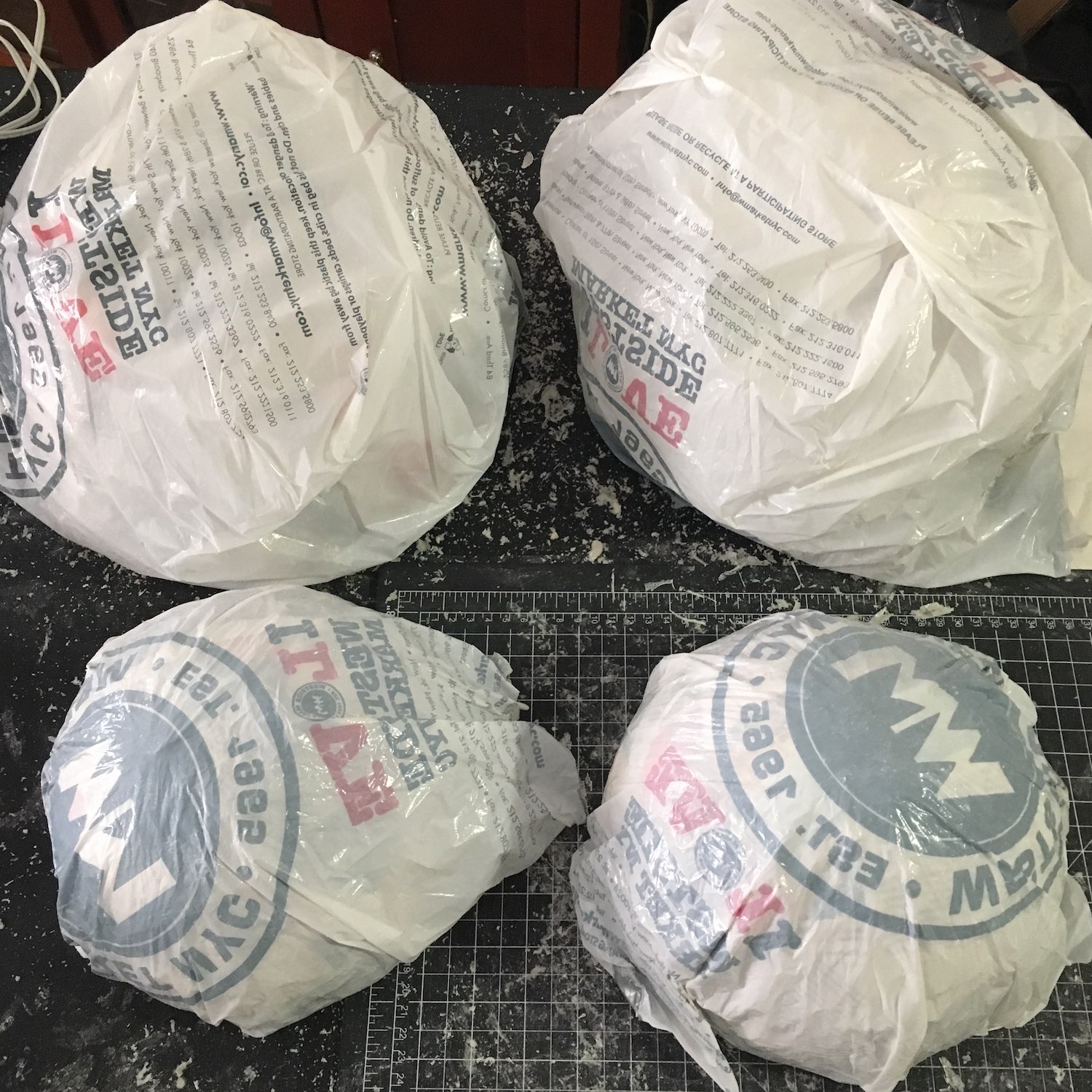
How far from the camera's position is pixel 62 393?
0.69m

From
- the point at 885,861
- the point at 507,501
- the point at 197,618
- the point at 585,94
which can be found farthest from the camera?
the point at 585,94

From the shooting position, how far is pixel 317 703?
0.61 m

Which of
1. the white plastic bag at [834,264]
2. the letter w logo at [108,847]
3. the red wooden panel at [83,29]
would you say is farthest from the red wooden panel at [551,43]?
the letter w logo at [108,847]

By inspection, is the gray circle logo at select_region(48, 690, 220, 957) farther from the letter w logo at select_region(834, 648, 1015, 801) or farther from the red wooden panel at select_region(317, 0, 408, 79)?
the red wooden panel at select_region(317, 0, 408, 79)

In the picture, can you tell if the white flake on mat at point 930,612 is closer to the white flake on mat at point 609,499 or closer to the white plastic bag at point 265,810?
the white flake on mat at point 609,499

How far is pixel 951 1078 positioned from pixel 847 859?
0.89 ft

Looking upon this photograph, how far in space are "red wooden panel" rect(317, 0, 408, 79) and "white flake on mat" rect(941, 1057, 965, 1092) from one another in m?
1.21

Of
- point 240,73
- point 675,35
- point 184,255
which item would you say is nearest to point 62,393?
point 184,255

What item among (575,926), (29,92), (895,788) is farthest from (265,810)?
(29,92)

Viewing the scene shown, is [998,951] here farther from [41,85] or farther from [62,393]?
[41,85]

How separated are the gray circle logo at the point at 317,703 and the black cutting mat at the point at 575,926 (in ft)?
0.65

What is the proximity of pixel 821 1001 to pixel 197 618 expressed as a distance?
0.48 metres

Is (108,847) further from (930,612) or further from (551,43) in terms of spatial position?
(551,43)

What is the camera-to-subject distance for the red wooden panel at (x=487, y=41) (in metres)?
1.10
